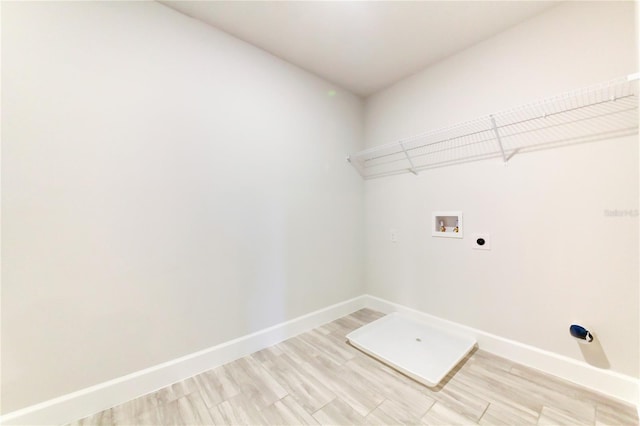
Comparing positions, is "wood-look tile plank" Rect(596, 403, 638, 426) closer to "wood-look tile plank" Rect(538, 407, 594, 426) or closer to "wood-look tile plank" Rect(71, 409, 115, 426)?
"wood-look tile plank" Rect(538, 407, 594, 426)

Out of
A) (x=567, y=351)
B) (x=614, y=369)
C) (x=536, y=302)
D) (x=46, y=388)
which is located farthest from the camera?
(x=536, y=302)

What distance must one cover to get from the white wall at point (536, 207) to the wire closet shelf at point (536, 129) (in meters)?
0.07

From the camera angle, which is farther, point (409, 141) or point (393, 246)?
point (393, 246)

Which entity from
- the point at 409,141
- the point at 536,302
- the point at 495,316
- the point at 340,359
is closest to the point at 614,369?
the point at 536,302

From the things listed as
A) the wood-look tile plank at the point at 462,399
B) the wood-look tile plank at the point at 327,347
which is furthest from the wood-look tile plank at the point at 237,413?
the wood-look tile plank at the point at 462,399

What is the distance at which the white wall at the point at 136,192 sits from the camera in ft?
3.71

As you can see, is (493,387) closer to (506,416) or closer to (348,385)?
(506,416)

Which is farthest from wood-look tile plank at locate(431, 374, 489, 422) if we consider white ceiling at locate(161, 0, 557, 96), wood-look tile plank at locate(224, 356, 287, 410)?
white ceiling at locate(161, 0, 557, 96)

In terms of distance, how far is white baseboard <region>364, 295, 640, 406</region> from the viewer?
1268mm

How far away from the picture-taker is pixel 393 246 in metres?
2.40

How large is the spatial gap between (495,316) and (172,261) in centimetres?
221

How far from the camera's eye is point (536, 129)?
1566 mm

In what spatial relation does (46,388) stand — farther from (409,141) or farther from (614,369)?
(614,369)

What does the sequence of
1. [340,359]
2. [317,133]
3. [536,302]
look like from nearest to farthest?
[536,302] < [340,359] < [317,133]
